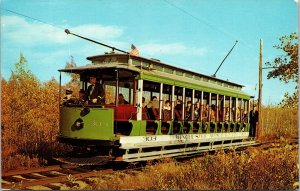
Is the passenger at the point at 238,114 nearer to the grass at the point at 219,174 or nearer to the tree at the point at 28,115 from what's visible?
the grass at the point at 219,174

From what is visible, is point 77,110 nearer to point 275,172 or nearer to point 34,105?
point 275,172

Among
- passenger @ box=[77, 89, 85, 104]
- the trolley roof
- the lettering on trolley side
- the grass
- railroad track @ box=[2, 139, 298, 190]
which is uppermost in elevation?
the trolley roof

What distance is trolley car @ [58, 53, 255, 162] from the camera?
988 centimetres

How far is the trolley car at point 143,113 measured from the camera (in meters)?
9.88

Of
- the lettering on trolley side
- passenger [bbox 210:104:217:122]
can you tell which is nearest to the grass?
the lettering on trolley side

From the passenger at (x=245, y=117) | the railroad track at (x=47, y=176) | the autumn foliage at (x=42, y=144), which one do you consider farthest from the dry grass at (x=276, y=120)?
the railroad track at (x=47, y=176)

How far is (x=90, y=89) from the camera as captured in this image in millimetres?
10508

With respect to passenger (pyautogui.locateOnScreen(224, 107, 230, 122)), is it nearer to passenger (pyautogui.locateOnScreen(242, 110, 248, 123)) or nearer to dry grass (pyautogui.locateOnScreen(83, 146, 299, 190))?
passenger (pyautogui.locateOnScreen(242, 110, 248, 123))

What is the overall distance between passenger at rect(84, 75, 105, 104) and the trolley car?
176 millimetres

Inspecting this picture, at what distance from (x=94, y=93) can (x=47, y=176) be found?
253 cm

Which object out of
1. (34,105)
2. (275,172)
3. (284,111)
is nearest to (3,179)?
(275,172)

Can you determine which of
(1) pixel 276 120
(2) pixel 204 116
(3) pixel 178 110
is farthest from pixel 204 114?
(1) pixel 276 120

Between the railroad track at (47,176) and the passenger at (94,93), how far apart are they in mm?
1858

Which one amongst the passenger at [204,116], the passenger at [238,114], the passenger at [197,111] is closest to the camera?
the passenger at [197,111]
